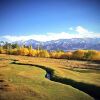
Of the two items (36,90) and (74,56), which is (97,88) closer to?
(36,90)

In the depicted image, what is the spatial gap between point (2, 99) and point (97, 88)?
15711 mm

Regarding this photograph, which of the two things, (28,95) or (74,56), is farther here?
(74,56)

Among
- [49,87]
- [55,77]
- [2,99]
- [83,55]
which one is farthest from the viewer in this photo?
[83,55]

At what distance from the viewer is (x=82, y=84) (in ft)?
124

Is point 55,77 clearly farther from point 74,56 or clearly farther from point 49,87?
point 74,56

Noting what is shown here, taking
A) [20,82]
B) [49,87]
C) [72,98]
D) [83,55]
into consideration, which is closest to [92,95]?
[72,98]

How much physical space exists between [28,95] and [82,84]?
A: 11229 mm

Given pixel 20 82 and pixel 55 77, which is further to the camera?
pixel 55 77

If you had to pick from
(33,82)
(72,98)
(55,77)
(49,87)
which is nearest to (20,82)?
(33,82)

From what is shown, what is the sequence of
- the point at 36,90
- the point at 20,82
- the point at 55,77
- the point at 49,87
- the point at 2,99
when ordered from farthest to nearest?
the point at 55,77, the point at 20,82, the point at 49,87, the point at 36,90, the point at 2,99

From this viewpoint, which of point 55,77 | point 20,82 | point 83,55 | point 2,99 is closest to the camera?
point 2,99

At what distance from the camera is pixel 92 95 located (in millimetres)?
33688

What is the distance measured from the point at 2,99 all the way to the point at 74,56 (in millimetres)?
93342

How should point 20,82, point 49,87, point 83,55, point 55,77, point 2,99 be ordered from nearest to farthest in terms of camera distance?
point 2,99, point 49,87, point 20,82, point 55,77, point 83,55
